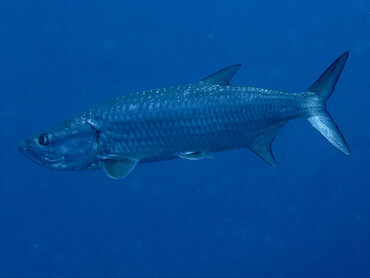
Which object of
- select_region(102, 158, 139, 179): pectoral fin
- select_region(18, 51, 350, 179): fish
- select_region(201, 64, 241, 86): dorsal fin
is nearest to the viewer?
select_region(102, 158, 139, 179): pectoral fin

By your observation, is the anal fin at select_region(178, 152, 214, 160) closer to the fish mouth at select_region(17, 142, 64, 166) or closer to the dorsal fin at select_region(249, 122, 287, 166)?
the dorsal fin at select_region(249, 122, 287, 166)

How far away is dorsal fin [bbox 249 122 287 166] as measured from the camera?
3.98 meters

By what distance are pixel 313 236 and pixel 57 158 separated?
10759 mm

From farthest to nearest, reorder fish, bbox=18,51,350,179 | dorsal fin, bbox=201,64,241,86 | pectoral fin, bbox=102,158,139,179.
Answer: dorsal fin, bbox=201,64,241,86 < fish, bbox=18,51,350,179 < pectoral fin, bbox=102,158,139,179

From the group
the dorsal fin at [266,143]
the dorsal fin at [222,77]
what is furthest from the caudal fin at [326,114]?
the dorsal fin at [222,77]

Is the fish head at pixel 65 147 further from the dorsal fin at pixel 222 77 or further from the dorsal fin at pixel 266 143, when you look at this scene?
the dorsal fin at pixel 266 143

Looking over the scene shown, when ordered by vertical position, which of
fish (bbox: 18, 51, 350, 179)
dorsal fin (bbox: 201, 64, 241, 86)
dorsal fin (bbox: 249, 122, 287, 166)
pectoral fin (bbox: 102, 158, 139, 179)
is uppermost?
dorsal fin (bbox: 201, 64, 241, 86)

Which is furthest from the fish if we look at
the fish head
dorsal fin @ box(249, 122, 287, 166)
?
dorsal fin @ box(249, 122, 287, 166)

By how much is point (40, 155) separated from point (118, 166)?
0.89 m

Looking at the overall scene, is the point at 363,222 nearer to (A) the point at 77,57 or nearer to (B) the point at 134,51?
(B) the point at 134,51

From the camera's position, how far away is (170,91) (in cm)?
383

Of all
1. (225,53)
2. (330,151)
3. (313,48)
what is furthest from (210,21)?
(330,151)

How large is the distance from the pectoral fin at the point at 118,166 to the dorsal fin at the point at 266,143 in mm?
1403

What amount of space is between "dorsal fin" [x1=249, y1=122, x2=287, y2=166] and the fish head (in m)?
1.84
